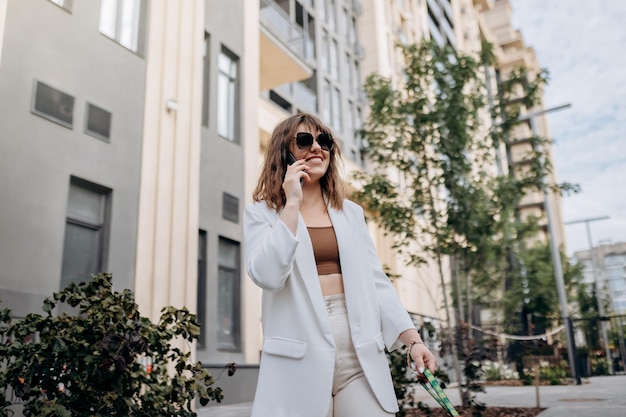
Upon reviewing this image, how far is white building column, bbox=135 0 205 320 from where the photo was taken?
10445 mm

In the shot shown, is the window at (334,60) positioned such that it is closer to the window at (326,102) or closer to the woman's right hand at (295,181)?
the window at (326,102)

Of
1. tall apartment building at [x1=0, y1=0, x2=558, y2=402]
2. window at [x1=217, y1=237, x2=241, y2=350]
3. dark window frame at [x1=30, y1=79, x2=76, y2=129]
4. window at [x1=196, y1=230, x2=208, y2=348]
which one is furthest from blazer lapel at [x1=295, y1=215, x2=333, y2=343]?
window at [x1=217, y1=237, x2=241, y2=350]

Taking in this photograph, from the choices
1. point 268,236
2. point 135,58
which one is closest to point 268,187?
point 268,236

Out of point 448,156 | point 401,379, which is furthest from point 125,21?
point 401,379

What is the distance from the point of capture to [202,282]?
12312 millimetres

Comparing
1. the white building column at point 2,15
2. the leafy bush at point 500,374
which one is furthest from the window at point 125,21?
the leafy bush at point 500,374

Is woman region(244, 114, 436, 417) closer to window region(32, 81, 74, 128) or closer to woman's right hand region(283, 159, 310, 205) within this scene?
woman's right hand region(283, 159, 310, 205)

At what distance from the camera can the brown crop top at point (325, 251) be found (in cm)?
233

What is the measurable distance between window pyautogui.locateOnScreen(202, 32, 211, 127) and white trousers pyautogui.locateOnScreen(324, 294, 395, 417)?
11.5 m

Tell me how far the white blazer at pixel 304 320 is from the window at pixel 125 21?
31.3 ft

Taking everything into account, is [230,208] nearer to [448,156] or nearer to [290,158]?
[448,156]

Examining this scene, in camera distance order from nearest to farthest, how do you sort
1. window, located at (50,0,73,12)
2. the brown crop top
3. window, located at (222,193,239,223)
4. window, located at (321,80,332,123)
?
the brown crop top, window, located at (50,0,73,12), window, located at (222,193,239,223), window, located at (321,80,332,123)

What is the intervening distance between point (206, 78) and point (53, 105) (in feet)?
16.0

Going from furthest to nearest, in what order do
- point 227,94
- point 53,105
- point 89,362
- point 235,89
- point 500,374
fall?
point 500,374
point 235,89
point 227,94
point 53,105
point 89,362
